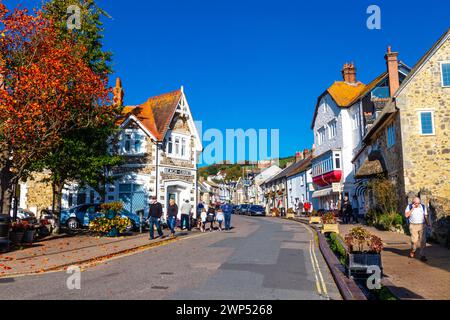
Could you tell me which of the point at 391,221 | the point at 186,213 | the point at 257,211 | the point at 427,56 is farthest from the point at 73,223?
the point at 257,211

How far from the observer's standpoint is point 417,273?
33.7 feet

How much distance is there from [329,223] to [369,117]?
56.9 feet

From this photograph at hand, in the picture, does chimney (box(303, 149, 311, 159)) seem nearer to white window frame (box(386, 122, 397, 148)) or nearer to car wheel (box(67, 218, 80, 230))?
white window frame (box(386, 122, 397, 148))

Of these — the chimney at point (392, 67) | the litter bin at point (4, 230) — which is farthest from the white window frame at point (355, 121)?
the litter bin at point (4, 230)

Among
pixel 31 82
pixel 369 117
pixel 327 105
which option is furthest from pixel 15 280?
pixel 327 105

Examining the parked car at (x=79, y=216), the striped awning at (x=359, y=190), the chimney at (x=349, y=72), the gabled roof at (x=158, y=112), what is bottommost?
the parked car at (x=79, y=216)

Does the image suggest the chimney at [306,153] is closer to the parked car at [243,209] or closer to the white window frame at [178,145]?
the parked car at [243,209]

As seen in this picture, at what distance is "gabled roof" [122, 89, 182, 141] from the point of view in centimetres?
3027

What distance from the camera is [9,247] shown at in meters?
14.5

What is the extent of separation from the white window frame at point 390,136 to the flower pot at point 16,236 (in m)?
20.8

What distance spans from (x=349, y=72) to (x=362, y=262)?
4085cm

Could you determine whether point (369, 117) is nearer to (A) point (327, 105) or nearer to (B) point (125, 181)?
(A) point (327, 105)

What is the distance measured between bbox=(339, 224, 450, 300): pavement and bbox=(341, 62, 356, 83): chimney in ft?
110

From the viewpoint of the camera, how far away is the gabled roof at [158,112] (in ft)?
99.3
